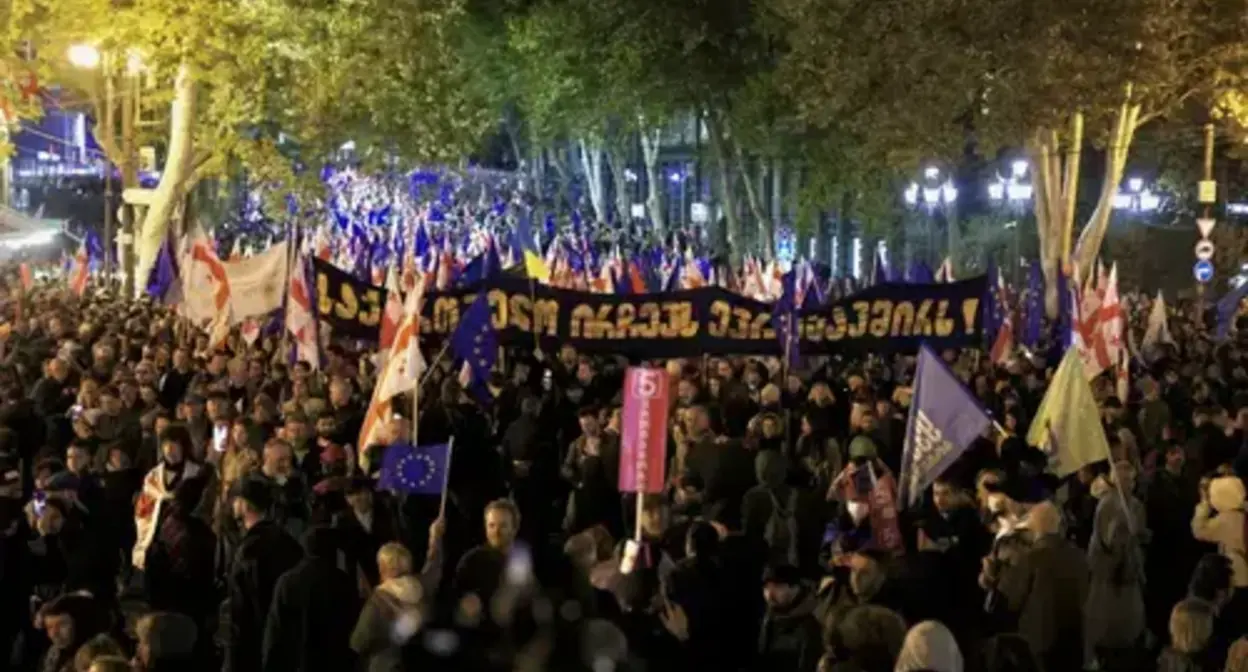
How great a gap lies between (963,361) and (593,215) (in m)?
53.0

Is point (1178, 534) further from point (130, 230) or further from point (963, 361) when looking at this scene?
point (130, 230)

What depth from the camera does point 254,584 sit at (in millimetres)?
8406

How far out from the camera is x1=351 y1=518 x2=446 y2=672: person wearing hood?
24.2 feet

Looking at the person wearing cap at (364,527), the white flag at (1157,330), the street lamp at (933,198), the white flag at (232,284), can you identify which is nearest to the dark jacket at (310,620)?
the person wearing cap at (364,527)

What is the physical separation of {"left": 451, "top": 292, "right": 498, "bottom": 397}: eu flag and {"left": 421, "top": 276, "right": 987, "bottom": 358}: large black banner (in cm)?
201

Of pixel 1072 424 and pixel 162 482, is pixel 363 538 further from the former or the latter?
pixel 1072 424

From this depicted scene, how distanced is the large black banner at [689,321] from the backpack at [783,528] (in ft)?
18.2

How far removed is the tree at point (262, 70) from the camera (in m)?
26.2

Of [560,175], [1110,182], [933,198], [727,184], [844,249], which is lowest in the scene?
[844,249]

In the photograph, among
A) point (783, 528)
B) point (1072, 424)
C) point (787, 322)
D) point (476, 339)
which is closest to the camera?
point (783, 528)

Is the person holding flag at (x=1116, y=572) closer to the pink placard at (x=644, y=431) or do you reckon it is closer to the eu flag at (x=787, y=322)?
the pink placard at (x=644, y=431)

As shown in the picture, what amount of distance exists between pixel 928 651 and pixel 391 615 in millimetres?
2393

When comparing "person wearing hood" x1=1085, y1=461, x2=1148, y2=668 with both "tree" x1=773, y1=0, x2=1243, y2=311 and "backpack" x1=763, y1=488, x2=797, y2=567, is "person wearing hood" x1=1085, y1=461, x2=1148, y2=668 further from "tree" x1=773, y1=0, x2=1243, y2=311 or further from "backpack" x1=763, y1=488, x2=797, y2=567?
"tree" x1=773, y1=0, x2=1243, y2=311

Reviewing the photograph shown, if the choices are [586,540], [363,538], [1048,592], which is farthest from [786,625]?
[363,538]
